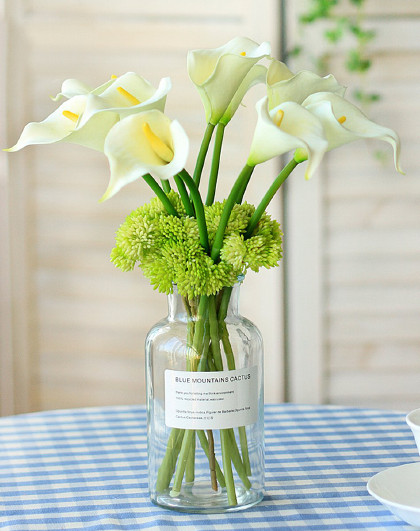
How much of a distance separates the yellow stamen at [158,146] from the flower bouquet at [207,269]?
1cm

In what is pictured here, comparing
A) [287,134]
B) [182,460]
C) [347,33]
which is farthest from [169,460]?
[347,33]

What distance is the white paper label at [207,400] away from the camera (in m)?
0.87

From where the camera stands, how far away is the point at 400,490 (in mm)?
892

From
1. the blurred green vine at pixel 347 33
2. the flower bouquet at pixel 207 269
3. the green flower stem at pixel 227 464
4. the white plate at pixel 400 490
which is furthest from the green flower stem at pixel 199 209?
the blurred green vine at pixel 347 33

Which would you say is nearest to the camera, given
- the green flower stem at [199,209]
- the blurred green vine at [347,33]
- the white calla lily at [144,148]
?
the white calla lily at [144,148]

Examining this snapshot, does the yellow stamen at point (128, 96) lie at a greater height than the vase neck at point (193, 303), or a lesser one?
greater

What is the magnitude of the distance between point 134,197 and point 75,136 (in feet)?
5.10

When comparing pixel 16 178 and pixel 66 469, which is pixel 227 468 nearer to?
pixel 66 469

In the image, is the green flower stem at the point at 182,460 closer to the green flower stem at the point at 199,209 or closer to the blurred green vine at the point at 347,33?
the green flower stem at the point at 199,209

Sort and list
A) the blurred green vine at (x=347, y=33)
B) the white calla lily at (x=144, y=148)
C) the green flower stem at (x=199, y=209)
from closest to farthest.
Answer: the white calla lily at (x=144, y=148) < the green flower stem at (x=199, y=209) < the blurred green vine at (x=347, y=33)

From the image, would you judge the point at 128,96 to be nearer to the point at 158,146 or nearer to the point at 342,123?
the point at 158,146

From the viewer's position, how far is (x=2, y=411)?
7.88 ft

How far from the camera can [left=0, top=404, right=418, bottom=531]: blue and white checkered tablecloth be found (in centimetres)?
88

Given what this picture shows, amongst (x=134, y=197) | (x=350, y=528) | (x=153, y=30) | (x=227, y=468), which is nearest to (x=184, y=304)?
(x=227, y=468)
